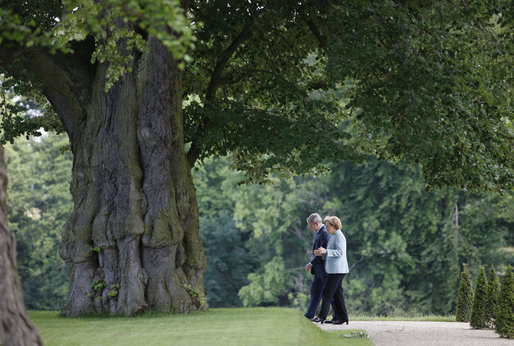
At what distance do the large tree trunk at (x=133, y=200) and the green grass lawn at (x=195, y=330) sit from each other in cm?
62

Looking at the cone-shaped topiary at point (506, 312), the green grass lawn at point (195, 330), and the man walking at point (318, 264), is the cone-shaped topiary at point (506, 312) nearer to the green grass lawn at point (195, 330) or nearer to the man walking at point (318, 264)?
the green grass lawn at point (195, 330)

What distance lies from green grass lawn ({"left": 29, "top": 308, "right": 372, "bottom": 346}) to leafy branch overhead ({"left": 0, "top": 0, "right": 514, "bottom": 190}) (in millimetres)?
3937

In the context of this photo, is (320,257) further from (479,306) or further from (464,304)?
(464,304)

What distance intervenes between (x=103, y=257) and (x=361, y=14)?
6867mm

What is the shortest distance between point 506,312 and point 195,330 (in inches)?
237

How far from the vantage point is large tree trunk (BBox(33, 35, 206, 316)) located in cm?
1435

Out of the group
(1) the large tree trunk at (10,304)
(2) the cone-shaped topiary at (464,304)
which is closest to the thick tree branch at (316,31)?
(2) the cone-shaped topiary at (464,304)

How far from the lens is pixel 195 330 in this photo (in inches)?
433

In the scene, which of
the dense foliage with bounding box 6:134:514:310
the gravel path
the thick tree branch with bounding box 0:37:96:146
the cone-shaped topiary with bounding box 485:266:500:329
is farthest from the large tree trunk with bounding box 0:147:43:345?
the dense foliage with bounding box 6:134:514:310

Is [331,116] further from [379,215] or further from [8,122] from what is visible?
[379,215]

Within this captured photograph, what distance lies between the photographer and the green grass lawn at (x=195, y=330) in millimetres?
9953

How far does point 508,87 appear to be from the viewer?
14852mm

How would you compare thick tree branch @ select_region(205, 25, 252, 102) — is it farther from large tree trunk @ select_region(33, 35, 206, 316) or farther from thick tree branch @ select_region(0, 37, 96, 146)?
thick tree branch @ select_region(0, 37, 96, 146)

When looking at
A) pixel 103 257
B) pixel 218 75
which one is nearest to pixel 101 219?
pixel 103 257
